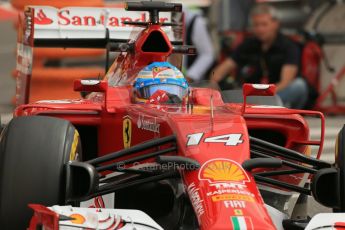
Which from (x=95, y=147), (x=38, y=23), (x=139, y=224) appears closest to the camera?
(x=139, y=224)

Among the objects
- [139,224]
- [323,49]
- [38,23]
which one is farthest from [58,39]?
[323,49]

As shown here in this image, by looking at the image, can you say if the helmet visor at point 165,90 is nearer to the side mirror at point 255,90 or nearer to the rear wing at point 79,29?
the side mirror at point 255,90

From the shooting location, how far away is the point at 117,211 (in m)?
5.78

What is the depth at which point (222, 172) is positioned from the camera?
5.86 metres

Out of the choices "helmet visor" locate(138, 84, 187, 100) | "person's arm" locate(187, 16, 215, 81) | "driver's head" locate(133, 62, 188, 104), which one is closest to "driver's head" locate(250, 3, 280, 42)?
"person's arm" locate(187, 16, 215, 81)

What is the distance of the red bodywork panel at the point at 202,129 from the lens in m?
5.65

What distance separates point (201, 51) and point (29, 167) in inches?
319

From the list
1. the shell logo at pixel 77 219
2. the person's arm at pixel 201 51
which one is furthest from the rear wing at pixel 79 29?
the person's arm at pixel 201 51

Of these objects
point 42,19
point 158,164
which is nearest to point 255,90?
point 158,164

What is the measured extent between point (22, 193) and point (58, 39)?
3.36 metres

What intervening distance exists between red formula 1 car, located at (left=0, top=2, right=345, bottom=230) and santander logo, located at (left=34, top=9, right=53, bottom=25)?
5.75ft

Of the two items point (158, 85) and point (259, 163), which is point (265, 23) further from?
point (259, 163)

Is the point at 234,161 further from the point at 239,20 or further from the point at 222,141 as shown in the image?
the point at 239,20

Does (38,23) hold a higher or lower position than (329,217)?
higher
